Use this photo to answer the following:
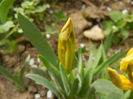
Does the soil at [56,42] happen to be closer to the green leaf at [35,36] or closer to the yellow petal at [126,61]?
the green leaf at [35,36]

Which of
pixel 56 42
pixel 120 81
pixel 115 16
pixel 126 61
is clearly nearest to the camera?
pixel 126 61

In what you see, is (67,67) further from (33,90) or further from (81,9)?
(81,9)

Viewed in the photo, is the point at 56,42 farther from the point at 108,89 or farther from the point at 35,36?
the point at 108,89

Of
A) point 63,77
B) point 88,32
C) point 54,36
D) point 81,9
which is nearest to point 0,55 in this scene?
point 54,36

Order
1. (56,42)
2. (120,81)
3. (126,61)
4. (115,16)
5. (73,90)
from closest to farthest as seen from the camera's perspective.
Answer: (126,61)
(120,81)
(73,90)
(56,42)
(115,16)

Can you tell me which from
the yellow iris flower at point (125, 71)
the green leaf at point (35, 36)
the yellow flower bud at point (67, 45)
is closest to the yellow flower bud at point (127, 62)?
the yellow iris flower at point (125, 71)

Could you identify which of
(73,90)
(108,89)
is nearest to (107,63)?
(108,89)
